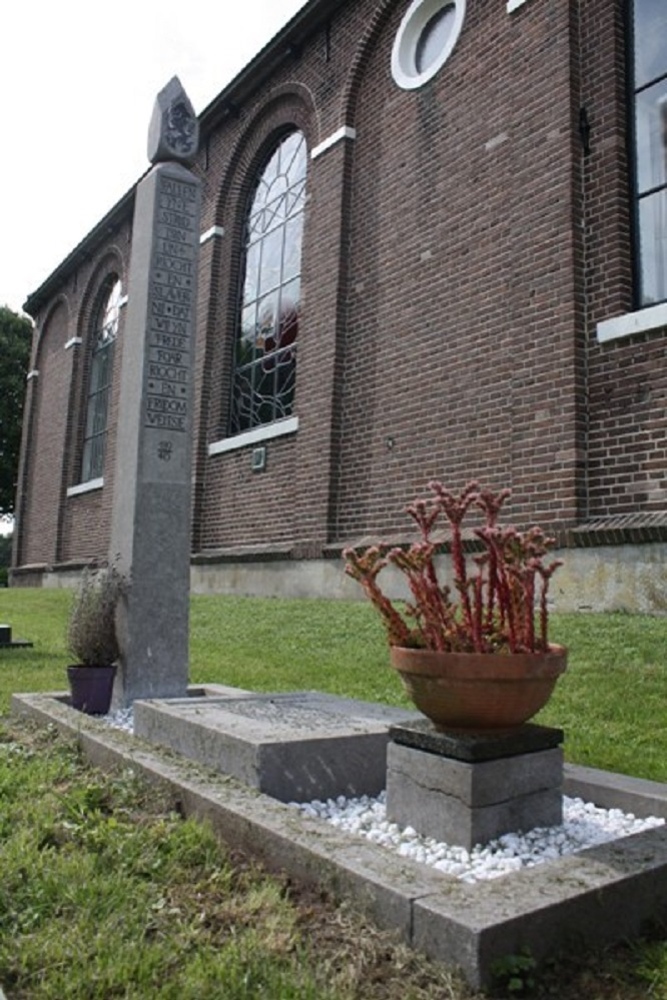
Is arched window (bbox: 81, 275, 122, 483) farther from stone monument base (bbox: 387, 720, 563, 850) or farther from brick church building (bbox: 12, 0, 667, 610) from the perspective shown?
stone monument base (bbox: 387, 720, 563, 850)

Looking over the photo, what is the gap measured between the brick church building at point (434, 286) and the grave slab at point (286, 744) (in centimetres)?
382

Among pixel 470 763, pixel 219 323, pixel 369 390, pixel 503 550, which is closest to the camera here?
pixel 470 763

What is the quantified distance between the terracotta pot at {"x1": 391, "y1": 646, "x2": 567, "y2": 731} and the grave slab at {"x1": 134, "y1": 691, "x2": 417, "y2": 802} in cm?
59

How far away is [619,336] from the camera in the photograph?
23.1ft

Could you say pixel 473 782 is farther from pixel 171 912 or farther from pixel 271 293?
pixel 271 293

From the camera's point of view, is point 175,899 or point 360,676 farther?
point 360,676

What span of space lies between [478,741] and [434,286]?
24.5ft

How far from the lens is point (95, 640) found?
5.02 meters

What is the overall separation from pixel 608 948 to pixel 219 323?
12819mm

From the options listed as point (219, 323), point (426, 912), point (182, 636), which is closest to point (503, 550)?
point (426, 912)

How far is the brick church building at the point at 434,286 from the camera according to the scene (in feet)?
23.5

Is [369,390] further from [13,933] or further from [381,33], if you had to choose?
[13,933]

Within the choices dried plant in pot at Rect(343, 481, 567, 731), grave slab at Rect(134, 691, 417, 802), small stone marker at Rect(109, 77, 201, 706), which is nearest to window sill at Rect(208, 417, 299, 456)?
small stone marker at Rect(109, 77, 201, 706)

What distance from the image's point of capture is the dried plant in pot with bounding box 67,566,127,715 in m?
4.88
